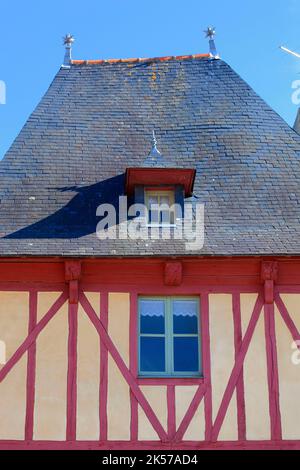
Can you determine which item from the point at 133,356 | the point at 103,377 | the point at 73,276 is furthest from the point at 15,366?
the point at 133,356

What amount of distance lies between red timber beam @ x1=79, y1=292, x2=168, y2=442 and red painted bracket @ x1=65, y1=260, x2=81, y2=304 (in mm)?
83

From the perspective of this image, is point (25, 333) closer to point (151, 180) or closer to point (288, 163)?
point (151, 180)

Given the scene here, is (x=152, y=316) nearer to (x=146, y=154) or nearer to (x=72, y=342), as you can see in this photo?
(x=72, y=342)

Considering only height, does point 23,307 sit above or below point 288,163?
below

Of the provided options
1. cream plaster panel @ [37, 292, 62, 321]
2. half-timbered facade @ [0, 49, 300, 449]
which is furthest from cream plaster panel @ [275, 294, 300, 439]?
cream plaster panel @ [37, 292, 62, 321]

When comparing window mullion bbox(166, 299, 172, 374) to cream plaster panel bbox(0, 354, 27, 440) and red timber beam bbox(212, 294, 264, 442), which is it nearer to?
red timber beam bbox(212, 294, 264, 442)

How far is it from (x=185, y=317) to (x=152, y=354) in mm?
522

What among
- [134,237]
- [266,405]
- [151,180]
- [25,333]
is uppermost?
[151,180]

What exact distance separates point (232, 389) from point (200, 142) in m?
3.40

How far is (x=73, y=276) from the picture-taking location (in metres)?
8.52

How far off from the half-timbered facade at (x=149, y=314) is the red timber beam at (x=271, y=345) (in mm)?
12

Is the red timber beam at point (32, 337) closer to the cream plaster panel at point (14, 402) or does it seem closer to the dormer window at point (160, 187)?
the cream plaster panel at point (14, 402)
